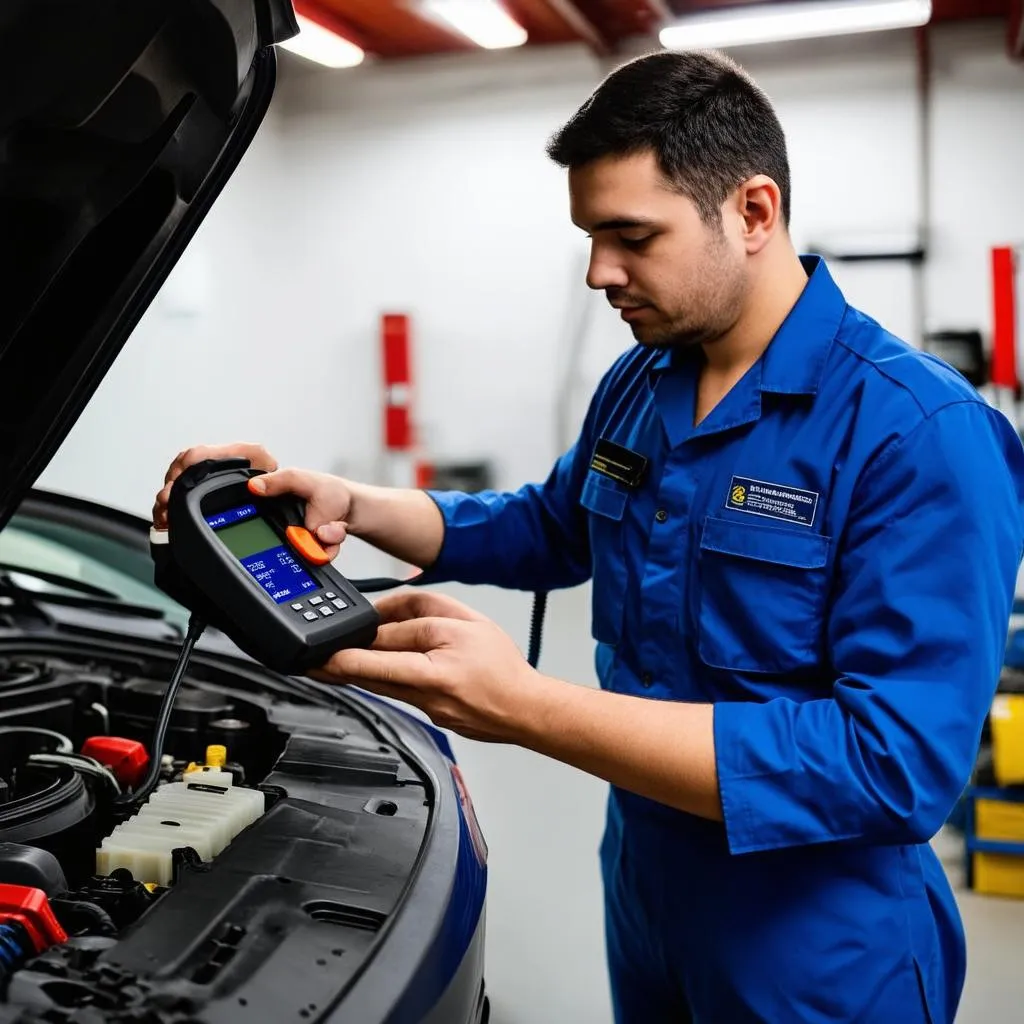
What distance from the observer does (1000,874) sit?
298cm

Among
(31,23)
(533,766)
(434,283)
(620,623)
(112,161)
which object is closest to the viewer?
(31,23)

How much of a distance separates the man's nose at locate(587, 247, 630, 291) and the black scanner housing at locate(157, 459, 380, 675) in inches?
17.4

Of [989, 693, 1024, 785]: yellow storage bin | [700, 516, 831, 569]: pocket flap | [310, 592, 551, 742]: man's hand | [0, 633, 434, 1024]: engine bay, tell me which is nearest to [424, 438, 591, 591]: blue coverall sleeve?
[0, 633, 434, 1024]: engine bay

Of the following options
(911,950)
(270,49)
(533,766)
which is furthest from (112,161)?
(533,766)

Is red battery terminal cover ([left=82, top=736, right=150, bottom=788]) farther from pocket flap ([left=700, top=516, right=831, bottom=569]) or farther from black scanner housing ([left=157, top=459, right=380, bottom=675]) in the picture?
pocket flap ([left=700, top=516, right=831, bottom=569])

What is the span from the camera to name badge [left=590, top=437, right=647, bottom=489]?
1335 mm

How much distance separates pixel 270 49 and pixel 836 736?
86cm

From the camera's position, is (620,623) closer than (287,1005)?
No

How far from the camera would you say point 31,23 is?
79 centimetres

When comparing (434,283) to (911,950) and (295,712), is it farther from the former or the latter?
(911,950)

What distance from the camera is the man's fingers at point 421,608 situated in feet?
3.60

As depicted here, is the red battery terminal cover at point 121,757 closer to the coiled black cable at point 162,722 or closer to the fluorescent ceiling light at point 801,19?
the coiled black cable at point 162,722

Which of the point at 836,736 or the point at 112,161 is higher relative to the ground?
the point at 112,161

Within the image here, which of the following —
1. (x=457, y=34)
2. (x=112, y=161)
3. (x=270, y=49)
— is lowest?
(x=112, y=161)
